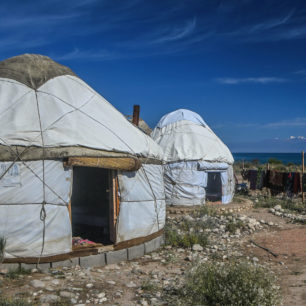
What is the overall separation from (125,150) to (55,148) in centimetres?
123

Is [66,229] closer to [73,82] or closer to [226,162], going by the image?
[73,82]

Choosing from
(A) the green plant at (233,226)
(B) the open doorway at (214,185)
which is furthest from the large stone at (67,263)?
(B) the open doorway at (214,185)

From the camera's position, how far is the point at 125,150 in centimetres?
618

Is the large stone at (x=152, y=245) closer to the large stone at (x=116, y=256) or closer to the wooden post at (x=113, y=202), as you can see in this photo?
the large stone at (x=116, y=256)

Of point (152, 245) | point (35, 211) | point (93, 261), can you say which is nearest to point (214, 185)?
point (152, 245)

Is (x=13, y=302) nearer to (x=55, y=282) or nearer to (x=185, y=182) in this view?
(x=55, y=282)

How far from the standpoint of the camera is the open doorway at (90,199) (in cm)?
882

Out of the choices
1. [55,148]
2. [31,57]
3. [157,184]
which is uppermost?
[31,57]

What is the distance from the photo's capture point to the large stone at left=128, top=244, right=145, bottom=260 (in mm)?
6340

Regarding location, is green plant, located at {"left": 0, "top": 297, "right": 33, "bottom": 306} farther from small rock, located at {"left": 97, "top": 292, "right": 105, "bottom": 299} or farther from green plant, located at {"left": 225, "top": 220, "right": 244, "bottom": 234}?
green plant, located at {"left": 225, "top": 220, "right": 244, "bottom": 234}

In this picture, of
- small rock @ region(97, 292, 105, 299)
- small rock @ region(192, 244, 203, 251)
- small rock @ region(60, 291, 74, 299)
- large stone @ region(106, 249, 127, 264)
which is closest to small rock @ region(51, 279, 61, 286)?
small rock @ region(60, 291, 74, 299)

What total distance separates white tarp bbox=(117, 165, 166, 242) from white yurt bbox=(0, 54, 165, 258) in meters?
0.02

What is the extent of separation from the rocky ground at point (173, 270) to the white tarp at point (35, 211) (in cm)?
38

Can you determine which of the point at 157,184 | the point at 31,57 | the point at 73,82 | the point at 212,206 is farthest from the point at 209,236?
the point at 31,57
